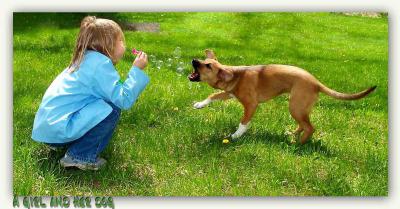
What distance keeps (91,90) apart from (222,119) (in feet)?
A: 2.76

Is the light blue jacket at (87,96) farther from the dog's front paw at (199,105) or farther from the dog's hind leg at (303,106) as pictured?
the dog's hind leg at (303,106)

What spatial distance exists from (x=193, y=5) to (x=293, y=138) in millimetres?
933

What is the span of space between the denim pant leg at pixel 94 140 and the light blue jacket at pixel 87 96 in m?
0.05

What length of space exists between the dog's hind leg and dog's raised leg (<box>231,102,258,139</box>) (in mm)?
208

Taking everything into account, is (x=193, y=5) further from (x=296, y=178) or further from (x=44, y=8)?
(x=296, y=178)

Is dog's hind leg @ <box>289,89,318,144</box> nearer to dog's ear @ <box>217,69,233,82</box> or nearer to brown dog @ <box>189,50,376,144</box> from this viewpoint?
brown dog @ <box>189,50,376,144</box>

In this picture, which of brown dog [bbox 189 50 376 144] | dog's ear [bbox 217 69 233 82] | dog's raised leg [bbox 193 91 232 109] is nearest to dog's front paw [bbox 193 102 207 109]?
dog's raised leg [bbox 193 91 232 109]

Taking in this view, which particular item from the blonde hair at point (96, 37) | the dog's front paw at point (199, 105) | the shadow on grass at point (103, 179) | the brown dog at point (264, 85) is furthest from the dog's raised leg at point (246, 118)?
the blonde hair at point (96, 37)

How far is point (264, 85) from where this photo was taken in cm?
361

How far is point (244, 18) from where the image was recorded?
3818 millimetres

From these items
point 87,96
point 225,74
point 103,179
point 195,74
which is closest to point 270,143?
point 225,74

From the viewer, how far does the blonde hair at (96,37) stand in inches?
130

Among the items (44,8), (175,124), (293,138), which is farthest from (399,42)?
(44,8)

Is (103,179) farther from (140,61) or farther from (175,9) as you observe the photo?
(175,9)
